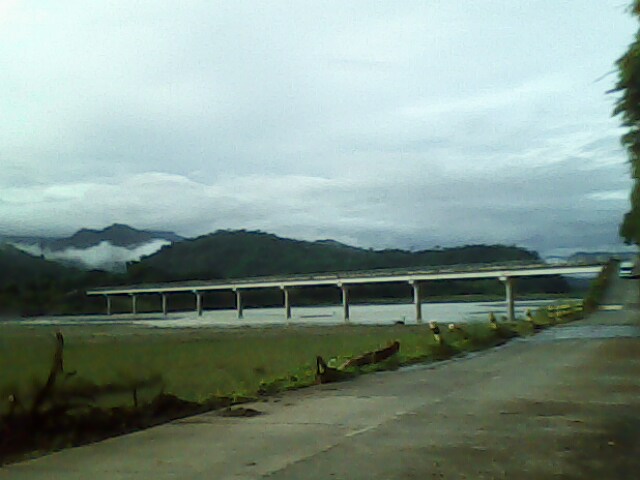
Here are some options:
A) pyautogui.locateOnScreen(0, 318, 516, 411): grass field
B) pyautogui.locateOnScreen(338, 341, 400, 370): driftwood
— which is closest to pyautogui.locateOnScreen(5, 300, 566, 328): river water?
pyautogui.locateOnScreen(0, 318, 516, 411): grass field

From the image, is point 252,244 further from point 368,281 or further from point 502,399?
point 502,399

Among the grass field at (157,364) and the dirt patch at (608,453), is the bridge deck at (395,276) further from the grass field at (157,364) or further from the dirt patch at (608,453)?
the dirt patch at (608,453)

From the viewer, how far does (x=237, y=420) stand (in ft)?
40.1

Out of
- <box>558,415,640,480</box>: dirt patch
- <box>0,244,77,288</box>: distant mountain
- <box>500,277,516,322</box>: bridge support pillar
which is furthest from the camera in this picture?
<box>500,277,516,322</box>: bridge support pillar

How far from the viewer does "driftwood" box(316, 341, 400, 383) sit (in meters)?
17.7

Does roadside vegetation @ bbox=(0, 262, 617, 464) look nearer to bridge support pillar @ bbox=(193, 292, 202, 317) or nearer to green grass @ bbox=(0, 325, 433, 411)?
green grass @ bbox=(0, 325, 433, 411)

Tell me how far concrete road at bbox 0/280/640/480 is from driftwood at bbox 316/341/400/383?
1.91 feet

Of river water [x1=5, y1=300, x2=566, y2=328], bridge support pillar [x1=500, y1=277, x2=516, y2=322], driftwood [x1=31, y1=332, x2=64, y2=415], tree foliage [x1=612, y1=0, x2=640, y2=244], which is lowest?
river water [x1=5, y1=300, x2=566, y2=328]

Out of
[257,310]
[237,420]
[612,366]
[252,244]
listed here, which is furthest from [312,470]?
[257,310]

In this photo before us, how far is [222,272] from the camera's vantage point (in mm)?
62812

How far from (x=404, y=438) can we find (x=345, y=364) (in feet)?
30.9

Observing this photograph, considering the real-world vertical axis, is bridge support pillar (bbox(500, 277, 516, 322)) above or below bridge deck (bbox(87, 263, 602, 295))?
below

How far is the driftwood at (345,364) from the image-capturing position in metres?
17.7

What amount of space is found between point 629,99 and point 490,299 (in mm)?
86254
